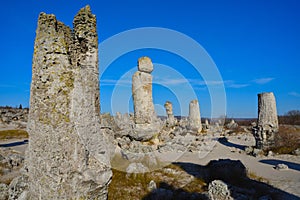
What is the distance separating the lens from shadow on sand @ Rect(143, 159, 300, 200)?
253 inches

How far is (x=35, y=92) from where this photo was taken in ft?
10.8

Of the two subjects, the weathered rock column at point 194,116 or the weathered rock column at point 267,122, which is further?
the weathered rock column at point 194,116

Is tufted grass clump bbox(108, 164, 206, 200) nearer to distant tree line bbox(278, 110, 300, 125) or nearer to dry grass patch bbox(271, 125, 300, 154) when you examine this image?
dry grass patch bbox(271, 125, 300, 154)

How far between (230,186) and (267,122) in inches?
364

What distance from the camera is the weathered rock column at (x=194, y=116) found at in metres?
25.3

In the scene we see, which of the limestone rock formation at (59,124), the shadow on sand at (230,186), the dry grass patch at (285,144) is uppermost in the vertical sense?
the limestone rock formation at (59,124)

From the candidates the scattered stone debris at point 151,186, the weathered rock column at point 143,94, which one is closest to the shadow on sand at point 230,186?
the scattered stone debris at point 151,186

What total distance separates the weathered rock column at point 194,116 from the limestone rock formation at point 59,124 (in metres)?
22.5

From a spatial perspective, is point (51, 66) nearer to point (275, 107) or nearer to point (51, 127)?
point (51, 127)

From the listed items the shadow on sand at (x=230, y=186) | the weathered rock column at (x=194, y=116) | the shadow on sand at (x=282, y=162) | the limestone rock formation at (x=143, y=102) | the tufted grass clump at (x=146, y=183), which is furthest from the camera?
the weathered rock column at (x=194, y=116)

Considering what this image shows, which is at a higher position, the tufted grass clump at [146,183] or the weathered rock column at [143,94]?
the weathered rock column at [143,94]

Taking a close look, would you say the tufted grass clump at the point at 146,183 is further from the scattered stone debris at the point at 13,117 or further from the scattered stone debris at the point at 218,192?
the scattered stone debris at the point at 13,117

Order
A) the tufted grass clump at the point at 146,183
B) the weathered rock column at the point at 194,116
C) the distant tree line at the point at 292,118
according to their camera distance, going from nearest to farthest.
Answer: the tufted grass clump at the point at 146,183 → the weathered rock column at the point at 194,116 → the distant tree line at the point at 292,118

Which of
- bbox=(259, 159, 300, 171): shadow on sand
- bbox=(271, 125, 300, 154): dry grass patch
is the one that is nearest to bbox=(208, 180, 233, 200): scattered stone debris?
bbox=(259, 159, 300, 171): shadow on sand
